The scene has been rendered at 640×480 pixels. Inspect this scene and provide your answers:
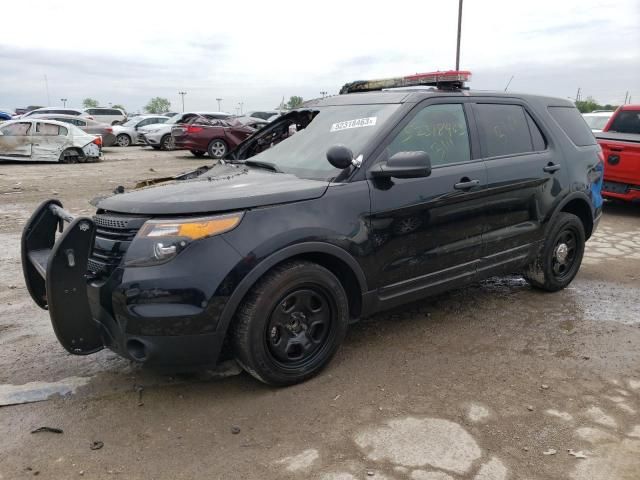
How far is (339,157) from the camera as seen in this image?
320cm

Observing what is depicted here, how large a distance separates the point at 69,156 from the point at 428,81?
48.5 feet

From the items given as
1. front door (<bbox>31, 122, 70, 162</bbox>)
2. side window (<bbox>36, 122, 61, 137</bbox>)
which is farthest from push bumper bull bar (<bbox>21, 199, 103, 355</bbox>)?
side window (<bbox>36, 122, 61, 137</bbox>)

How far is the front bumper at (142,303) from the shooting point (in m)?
2.67

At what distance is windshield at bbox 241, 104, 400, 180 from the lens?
344 cm

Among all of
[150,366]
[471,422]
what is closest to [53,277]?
[150,366]

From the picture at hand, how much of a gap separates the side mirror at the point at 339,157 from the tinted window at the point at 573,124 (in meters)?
2.42

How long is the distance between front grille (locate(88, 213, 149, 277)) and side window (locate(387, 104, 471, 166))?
65.9 inches

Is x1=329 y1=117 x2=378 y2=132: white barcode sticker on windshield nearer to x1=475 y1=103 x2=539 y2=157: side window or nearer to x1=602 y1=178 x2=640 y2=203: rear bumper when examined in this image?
x1=475 y1=103 x2=539 y2=157: side window

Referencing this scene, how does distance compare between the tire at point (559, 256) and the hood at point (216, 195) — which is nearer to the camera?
the hood at point (216, 195)

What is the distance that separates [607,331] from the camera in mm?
4031

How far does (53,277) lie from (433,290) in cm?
242

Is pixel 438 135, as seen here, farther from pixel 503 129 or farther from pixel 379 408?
pixel 379 408

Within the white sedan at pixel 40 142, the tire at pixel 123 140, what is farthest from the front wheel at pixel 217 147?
the tire at pixel 123 140

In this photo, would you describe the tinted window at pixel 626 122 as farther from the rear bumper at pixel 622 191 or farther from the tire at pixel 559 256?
the tire at pixel 559 256
